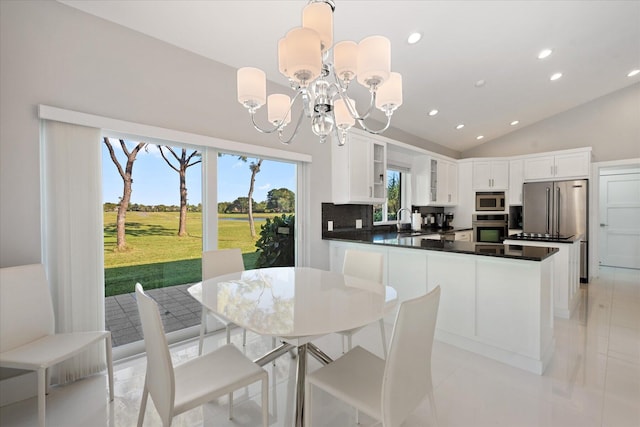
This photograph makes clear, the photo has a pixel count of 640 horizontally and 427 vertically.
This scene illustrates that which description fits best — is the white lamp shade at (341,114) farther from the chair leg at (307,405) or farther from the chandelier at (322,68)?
the chair leg at (307,405)

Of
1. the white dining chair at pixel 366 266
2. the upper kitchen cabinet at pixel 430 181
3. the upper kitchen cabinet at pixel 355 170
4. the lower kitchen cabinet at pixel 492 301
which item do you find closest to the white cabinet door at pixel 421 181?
the upper kitchen cabinet at pixel 430 181

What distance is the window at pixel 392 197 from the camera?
4757 mm

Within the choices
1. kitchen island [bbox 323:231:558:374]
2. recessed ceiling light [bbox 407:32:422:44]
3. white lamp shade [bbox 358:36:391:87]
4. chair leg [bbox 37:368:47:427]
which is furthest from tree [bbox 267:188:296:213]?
chair leg [bbox 37:368:47:427]

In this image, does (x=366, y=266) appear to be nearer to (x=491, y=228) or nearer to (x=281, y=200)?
(x=281, y=200)

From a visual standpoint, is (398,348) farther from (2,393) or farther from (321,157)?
(321,157)

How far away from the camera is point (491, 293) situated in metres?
2.35

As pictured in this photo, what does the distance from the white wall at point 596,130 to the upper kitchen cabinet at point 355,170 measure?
3862 millimetres

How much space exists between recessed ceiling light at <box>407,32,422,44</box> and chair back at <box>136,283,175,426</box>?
2.97 metres

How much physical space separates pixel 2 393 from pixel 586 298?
603cm

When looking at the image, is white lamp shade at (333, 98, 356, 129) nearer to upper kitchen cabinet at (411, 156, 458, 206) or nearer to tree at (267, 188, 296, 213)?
tree at (267, 188, 296, 213)

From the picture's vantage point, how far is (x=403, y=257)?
2.90 meters

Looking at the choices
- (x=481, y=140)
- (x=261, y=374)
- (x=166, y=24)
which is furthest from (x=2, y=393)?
(x=481, y=140)

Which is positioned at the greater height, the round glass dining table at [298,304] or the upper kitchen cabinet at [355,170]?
the upper kitchen cabinet at [355,170]

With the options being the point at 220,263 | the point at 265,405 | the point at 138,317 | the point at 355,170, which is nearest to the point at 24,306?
the point at 138,317
